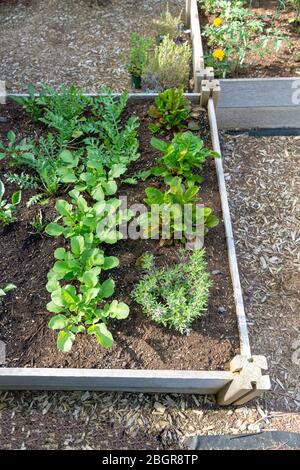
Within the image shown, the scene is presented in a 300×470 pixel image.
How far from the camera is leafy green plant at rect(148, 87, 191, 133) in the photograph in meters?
2.89

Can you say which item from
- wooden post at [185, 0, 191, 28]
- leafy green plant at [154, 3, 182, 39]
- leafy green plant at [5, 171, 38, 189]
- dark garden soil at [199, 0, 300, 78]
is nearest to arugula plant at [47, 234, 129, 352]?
leafy green plant at [5, 171, 38, 189]

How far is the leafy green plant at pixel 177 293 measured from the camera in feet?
7.18

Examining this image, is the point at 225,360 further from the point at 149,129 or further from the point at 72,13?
the point at 72,13

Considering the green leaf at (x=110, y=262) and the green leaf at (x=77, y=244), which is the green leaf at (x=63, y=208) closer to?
the green leaf at (x=77, y=244)

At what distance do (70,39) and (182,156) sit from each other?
2546mm

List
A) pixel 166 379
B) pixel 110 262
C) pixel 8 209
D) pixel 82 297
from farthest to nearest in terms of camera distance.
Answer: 1. pixel 8 209
2. pixel 110 262
3. pixel 82 297
4. pixel 166 379

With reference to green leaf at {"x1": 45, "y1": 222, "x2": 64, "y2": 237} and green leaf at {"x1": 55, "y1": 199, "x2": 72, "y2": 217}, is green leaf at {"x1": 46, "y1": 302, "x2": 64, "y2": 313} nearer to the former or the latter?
green leaf at {"x1": 45, "y1": 222, "x2": 64, "y2": 237}

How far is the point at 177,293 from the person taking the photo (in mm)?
2225

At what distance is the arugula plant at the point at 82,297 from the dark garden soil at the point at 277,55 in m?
2.31

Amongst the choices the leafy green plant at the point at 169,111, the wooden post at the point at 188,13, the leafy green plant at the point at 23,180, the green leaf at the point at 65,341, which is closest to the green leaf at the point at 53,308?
the green leaf at the point at 65,341

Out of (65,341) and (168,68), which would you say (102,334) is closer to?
(65,341)

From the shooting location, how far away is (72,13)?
179 inches

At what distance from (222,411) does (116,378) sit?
68 centimetres

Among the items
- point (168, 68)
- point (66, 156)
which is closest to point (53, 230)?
point (66, 156)
